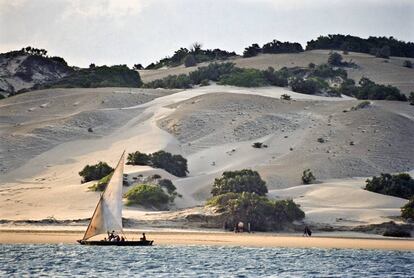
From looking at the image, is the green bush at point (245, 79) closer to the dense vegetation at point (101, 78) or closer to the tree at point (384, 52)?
the dense vegetation at point (101, 78)

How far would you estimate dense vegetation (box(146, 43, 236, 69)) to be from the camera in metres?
155

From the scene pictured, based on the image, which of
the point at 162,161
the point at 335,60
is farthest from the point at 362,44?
the point at 162,161

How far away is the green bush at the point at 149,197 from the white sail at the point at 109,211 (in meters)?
15.6

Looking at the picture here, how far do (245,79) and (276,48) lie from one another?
42169 mm

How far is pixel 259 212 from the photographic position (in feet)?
197

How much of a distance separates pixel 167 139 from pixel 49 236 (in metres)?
37.4

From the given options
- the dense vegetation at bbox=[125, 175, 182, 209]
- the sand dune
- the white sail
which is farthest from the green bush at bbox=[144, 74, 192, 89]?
the white sail

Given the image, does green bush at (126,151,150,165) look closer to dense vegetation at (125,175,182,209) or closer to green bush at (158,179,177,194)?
green bush at (158,179,177,194)

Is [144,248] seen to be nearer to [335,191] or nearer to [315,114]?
[335,191]

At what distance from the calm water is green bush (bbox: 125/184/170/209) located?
51.8 feet

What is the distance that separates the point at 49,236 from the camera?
54.4m

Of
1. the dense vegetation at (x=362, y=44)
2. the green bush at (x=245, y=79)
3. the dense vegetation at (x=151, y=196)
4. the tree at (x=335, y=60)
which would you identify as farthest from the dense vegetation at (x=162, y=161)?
the dense vegetation at (x=362, y=44)

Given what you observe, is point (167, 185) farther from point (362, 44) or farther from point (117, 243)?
point (362, 44)

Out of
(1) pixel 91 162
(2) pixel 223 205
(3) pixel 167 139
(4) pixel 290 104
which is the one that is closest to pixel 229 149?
(3) pixel 167 139
